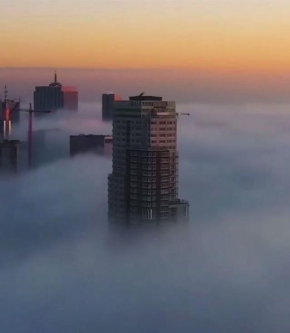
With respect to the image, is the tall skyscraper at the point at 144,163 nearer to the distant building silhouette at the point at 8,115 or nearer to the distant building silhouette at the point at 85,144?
the distant building silhouette at the point at 85,144

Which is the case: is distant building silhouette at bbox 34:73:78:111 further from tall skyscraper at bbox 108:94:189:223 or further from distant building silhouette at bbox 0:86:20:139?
tall skyscraper at bbox 108:94:189:223

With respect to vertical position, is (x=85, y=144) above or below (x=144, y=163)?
above

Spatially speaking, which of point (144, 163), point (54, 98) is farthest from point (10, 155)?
point (144, 163)

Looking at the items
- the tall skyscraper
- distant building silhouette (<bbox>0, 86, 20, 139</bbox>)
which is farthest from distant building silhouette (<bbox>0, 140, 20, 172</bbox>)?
the tall skyscraper

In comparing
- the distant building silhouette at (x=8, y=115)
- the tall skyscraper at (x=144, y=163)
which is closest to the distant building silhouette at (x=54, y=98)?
the distant building silhouette at (x=8, y=115)

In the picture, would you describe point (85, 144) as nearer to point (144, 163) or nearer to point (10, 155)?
point (10, 155)

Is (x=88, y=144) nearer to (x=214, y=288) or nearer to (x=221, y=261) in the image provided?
(x=221, y=261)

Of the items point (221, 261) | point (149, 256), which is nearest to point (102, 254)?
point (149, 256)
